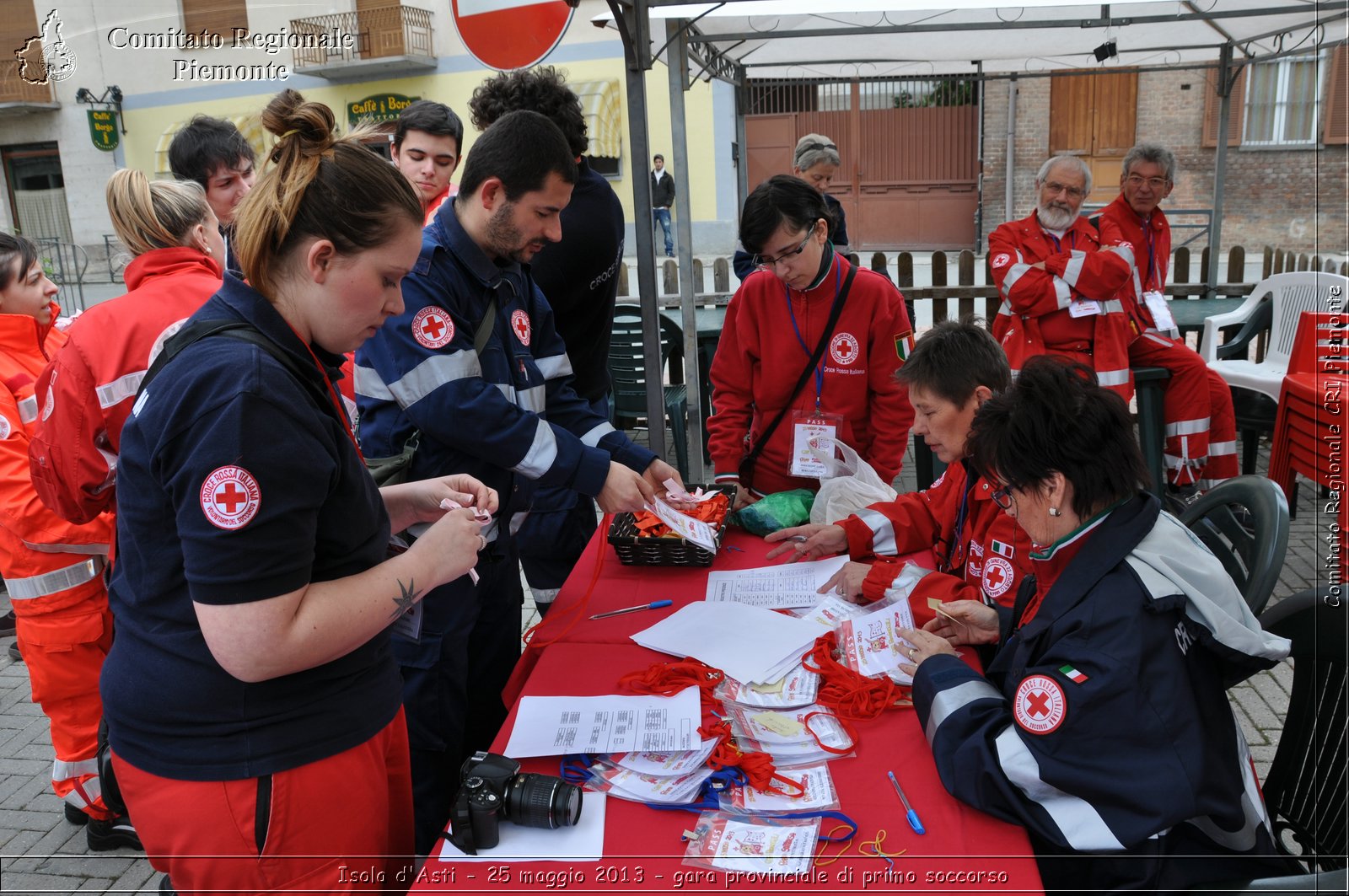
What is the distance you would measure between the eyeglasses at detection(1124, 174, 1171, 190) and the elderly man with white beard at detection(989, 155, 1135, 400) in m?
0.53

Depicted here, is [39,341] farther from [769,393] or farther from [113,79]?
[113,79]

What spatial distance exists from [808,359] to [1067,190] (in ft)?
7.44

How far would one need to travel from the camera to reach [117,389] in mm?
2291

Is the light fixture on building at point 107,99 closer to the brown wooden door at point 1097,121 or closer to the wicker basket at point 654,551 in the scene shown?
the wicker basket at point 654,551

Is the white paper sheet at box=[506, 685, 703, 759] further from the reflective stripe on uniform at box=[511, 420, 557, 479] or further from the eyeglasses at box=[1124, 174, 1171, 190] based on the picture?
the eyeglasses at box=[1124, 174, 1171, 190]

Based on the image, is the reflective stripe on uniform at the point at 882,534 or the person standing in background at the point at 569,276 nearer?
the reflective stripe on uniform at the point at 882,534

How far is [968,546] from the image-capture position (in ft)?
7.48

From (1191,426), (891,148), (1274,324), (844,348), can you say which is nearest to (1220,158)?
(1274,324)

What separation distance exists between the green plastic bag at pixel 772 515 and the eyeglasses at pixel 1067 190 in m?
2.71

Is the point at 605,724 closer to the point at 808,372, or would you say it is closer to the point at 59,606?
the point at 808,372

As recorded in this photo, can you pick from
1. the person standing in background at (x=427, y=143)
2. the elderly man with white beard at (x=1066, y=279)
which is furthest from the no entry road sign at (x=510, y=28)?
the elderly man with white beard at (x=1066, y=279)

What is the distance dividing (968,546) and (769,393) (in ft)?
3.71

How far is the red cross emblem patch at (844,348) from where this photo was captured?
3.10m

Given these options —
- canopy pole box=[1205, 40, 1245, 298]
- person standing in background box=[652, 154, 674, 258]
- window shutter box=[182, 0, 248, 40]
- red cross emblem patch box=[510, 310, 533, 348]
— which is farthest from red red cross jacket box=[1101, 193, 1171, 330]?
person standing in background box=[652, 154, 674, 258]
